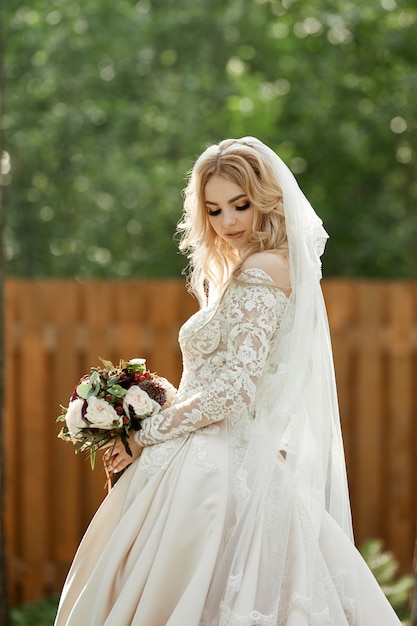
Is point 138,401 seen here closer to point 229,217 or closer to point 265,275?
point 265,275

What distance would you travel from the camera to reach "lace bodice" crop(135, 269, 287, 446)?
3.32m

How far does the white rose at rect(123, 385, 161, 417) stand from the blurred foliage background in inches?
183

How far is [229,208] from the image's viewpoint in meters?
3.53

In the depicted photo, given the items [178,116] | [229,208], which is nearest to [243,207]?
[229,208]

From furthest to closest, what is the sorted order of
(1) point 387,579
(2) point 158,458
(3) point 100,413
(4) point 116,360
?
(4) point 116,360, (1) point 387,579, (2) point 158,458, (3) point 100,413

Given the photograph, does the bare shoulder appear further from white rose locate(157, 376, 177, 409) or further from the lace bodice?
white rose locate(157, 376, 177, 409)

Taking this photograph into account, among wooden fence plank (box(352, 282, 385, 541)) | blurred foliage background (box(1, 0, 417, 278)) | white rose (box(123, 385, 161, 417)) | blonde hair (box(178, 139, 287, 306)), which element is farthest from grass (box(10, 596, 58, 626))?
blurred foliage background (box(1, 0, 417, 278))

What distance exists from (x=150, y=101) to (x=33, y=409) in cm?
334

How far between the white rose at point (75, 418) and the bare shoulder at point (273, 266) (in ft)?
2.32

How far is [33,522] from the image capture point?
6.34 metres

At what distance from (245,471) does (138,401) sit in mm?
421

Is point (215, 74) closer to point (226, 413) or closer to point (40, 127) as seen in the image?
point (40, 127)

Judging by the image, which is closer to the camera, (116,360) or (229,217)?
(229,217)

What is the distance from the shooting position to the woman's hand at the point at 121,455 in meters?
3.49
